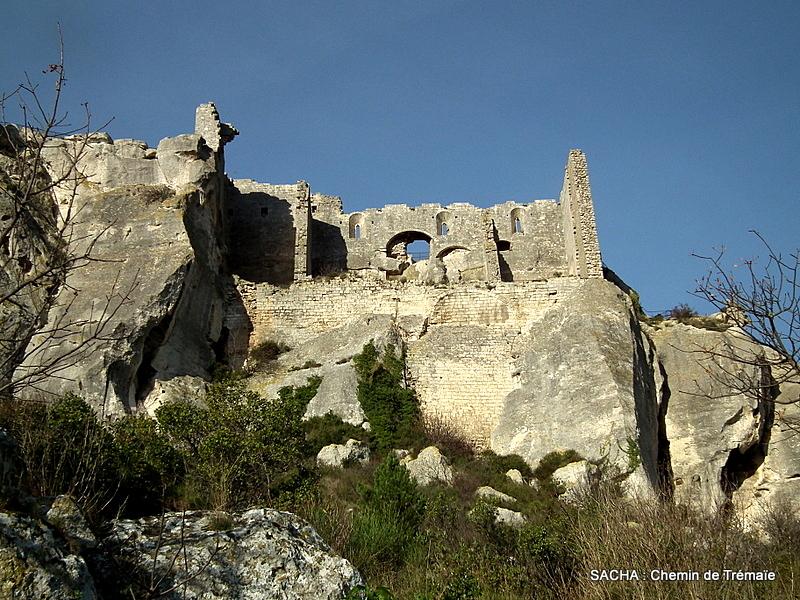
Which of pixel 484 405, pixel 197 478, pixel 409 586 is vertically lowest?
pixel 409 586

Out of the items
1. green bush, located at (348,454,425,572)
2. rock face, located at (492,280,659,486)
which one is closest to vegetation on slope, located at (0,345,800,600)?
green bush, located at (348,454,425,572)

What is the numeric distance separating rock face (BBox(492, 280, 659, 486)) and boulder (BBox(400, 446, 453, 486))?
2.92 m

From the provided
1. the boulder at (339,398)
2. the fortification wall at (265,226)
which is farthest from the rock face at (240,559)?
the fortification wall at (265,226)

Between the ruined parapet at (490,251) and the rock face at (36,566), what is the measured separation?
25.1m

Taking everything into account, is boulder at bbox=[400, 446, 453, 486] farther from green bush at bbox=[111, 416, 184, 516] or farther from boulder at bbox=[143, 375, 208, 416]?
green bush at bbox=[111, 416, 184, 516]

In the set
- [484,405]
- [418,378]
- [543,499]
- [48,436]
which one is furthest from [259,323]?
[48,436]

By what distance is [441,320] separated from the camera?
25906 mm

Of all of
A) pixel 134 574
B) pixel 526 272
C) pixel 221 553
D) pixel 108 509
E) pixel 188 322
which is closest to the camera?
pixel 134 574

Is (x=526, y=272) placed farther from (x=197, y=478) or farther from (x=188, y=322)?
(x=197, y=478)

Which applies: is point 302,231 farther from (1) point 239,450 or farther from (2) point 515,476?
(1) point 239,450

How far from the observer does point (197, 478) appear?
13.5m

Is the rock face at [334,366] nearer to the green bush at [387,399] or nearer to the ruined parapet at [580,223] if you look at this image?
the green bush at [387,399]

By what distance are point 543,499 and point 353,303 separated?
34.8 feet

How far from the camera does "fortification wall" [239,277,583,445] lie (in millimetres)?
24125
